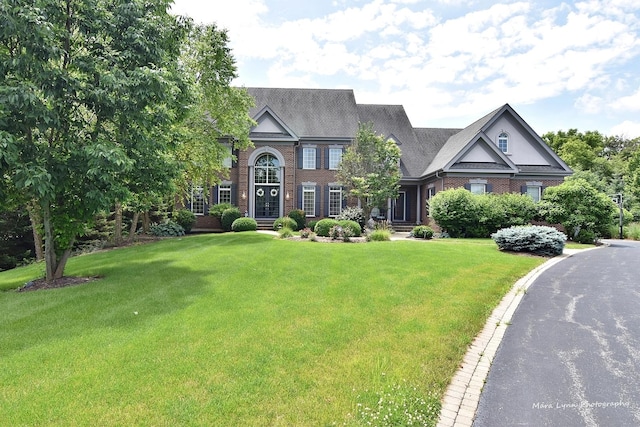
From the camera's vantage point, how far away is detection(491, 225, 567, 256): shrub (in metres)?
13.5

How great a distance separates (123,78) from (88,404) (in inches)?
267

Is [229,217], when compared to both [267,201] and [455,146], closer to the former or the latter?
[267,201]

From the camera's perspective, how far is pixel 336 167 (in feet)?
83.9

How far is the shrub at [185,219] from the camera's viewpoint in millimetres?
22500

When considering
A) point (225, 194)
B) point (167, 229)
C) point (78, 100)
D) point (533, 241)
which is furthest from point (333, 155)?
point (78, 100)

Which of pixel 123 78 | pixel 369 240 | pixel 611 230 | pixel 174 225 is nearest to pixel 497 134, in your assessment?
pixel 611 230

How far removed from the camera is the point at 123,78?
26.3 feet

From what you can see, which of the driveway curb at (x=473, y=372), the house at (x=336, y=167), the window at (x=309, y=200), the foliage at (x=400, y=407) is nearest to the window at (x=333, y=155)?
the house at (x=336, y=167)

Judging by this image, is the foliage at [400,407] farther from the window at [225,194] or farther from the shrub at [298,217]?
the window at [225,194]

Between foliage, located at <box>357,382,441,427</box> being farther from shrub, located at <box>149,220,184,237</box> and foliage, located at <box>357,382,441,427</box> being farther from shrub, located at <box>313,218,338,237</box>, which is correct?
shrub, located at <box>149,220,184,237</box>

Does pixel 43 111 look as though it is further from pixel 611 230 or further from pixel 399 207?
pixel 611 230

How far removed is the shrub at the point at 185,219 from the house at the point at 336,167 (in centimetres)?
135

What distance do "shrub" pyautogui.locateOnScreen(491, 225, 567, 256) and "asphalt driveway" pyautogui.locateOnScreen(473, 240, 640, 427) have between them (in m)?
4.92

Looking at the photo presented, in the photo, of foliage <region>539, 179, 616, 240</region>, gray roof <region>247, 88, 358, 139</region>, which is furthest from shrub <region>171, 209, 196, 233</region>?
foliage <region>539, 179, 616, 240</region>
